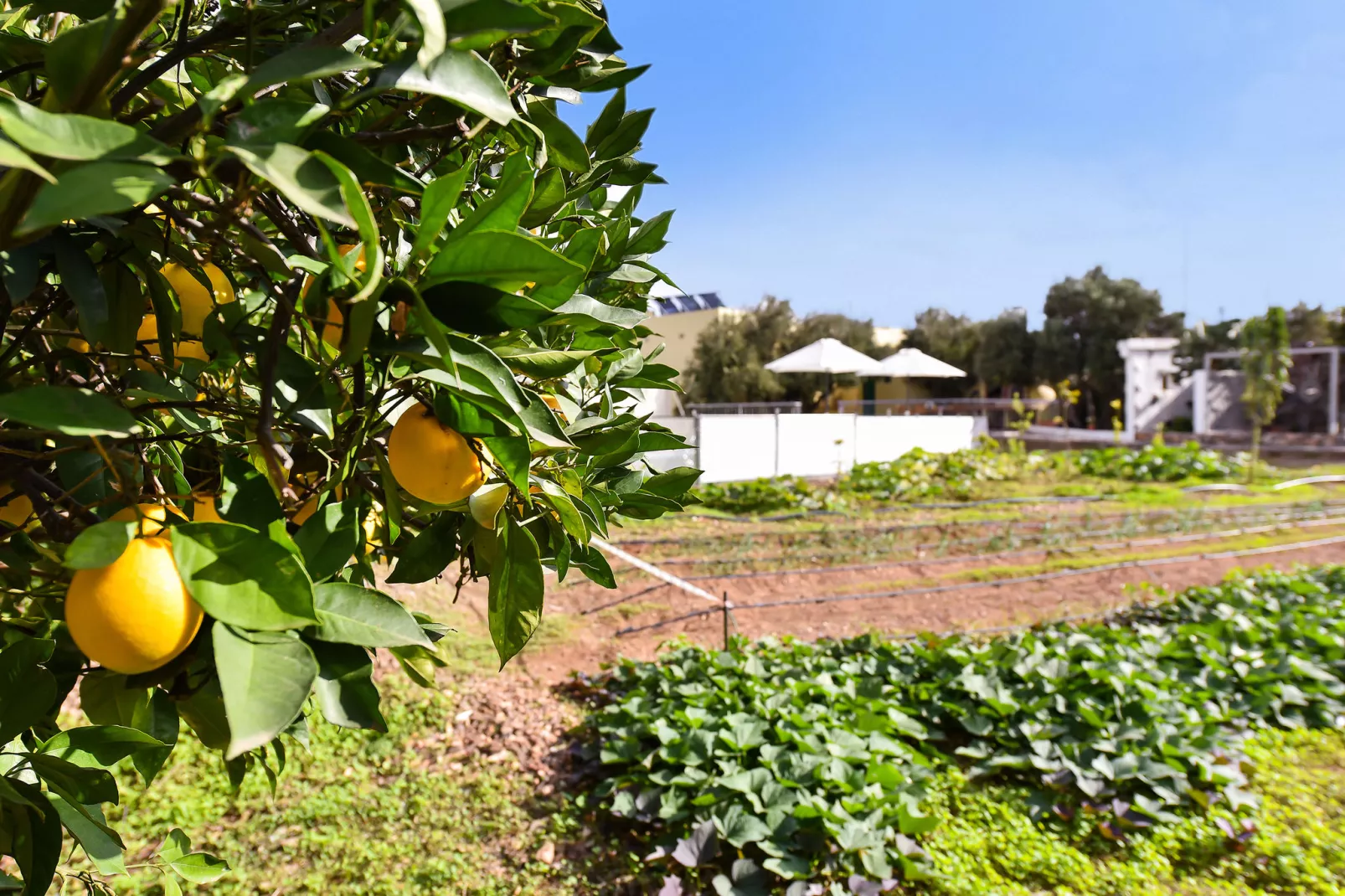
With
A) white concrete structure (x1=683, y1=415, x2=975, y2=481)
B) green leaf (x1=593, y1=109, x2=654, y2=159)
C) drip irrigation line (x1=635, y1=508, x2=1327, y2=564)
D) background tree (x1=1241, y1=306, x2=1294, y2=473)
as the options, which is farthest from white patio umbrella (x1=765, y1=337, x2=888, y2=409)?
green leaf (x1=593, y1=109, x2=654, y2=159)

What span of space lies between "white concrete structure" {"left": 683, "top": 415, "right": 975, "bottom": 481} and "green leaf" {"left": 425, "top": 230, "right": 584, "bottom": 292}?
9.09m

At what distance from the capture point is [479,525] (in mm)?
640

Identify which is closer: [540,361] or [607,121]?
[540,361]

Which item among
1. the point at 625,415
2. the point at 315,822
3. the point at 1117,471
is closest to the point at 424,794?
the point at 315,822

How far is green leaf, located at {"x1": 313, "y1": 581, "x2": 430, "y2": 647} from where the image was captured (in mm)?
410

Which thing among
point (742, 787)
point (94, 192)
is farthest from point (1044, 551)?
point (94, 192)

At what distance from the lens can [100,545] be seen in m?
0.38

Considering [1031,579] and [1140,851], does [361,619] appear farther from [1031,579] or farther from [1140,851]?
[1031,579]

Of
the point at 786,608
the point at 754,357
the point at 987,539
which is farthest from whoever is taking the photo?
the point at 754,357

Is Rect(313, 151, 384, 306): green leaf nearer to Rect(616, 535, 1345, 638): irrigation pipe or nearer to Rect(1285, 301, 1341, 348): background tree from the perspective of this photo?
Rect(616, 535, 1345, 638): irrigation pipe

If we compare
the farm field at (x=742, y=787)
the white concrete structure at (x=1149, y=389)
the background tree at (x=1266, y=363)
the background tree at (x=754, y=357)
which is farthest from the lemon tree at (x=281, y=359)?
the white concrete structure at (x=1149, y=389)

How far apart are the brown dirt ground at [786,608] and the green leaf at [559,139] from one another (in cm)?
349

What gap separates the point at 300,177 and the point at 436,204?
7cm

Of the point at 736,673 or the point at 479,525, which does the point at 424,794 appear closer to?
the point at 736,673
